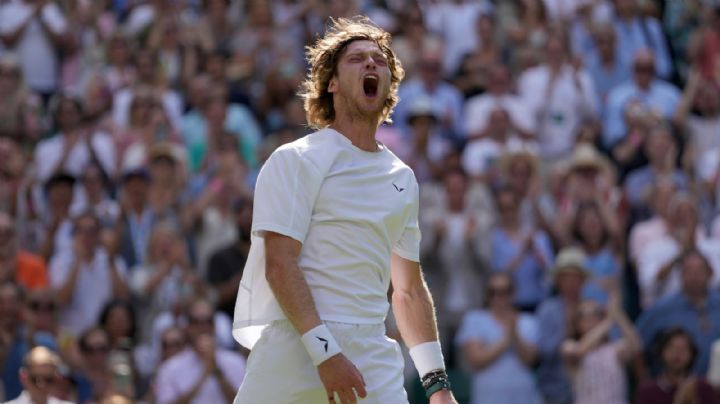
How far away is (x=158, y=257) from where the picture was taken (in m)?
11.2

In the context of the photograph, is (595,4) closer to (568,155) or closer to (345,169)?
(568,155)

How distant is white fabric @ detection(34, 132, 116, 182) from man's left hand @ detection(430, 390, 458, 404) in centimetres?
740

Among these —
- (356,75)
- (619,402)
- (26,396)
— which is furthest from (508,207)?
(356,75)

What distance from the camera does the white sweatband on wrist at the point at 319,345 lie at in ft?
16.1

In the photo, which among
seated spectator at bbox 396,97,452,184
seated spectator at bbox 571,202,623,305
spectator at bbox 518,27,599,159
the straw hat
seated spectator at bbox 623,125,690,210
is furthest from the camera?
spectator at bbox 518,27,599,159

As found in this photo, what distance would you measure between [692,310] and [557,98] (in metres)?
3.42

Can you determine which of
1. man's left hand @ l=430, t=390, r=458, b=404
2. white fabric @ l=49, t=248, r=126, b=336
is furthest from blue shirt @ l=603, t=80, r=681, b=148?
man's left hand @ l=430, t=390, r=458, b=404

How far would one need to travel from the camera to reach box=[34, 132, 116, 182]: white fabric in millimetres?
12406

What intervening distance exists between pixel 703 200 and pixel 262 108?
395cm

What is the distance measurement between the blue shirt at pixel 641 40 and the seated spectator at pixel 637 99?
0.61 metres

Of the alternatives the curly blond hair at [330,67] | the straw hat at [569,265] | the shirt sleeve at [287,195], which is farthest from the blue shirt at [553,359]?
the shirt sleeve at [287,195]

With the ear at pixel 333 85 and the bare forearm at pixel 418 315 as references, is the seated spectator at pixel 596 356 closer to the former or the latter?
the bare forearm at pixel 418 315

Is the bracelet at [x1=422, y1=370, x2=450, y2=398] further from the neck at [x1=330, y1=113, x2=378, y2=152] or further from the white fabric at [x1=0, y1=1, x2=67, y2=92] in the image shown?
the white fabric at [x1=0, y1=1, x2=67, y2=92]

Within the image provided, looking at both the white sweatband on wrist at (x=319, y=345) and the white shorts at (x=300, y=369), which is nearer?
the white sweatband on wrist at (x=319, y=345)
